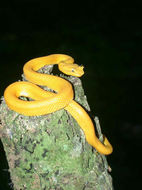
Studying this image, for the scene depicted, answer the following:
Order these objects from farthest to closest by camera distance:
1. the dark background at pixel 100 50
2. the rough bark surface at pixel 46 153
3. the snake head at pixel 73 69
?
the dark background at pixel 100 50 → the snake head at pixel 73 69 → the rough bark surface at pixel 46 153

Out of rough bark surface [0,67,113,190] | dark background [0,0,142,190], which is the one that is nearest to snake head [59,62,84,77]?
rough bark surface [0,67,113,190]

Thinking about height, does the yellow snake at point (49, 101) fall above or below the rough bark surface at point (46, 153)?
A: above

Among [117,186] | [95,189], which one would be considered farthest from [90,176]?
[117,186]

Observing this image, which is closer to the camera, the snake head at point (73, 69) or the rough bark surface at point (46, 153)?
the rough bark surface at point (46, 153)

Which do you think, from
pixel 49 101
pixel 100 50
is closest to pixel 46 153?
pixel 49 101

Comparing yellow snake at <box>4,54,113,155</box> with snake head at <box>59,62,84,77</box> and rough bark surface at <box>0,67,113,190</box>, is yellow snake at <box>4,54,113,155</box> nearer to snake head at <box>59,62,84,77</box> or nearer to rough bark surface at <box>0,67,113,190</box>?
rough bark surface at <box>0,67,113,190</box>

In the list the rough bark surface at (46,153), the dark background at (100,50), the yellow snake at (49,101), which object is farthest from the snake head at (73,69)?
the dark background at (100,50)

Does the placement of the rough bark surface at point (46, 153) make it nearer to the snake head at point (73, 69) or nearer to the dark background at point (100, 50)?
the snake head at point (73, 69)
